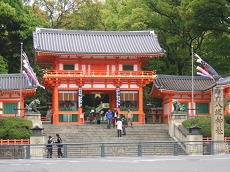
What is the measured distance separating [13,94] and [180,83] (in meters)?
16.4

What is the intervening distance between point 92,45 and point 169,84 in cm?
856

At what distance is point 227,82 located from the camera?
46562mm

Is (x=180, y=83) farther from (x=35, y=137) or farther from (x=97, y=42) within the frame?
(x=35, y=137)

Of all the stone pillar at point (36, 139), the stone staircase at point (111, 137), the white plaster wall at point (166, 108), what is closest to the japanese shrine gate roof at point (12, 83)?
the stone staircase at point (111, 137)

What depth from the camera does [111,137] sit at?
1569 inches

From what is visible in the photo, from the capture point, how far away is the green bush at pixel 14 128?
35406mm

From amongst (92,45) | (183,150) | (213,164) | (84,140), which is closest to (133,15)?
(92,45)

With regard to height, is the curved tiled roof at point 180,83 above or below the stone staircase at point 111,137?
above

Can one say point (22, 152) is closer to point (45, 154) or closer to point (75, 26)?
point (45, 154)

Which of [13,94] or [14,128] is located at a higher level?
[13,94]

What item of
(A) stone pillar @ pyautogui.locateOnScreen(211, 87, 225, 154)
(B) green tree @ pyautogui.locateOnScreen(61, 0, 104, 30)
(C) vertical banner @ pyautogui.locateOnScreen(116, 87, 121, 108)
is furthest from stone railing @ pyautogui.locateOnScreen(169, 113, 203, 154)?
(B) green tree @ pyautogui.locateOnScreen(61, 0, 104, 30)

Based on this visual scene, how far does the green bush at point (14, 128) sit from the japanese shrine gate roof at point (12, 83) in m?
11.8

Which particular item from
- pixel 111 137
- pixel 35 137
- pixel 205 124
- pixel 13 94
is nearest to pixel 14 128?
pixel 35 137

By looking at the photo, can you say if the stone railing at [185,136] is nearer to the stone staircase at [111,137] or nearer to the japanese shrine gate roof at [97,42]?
the stone staircase at [111,137]
